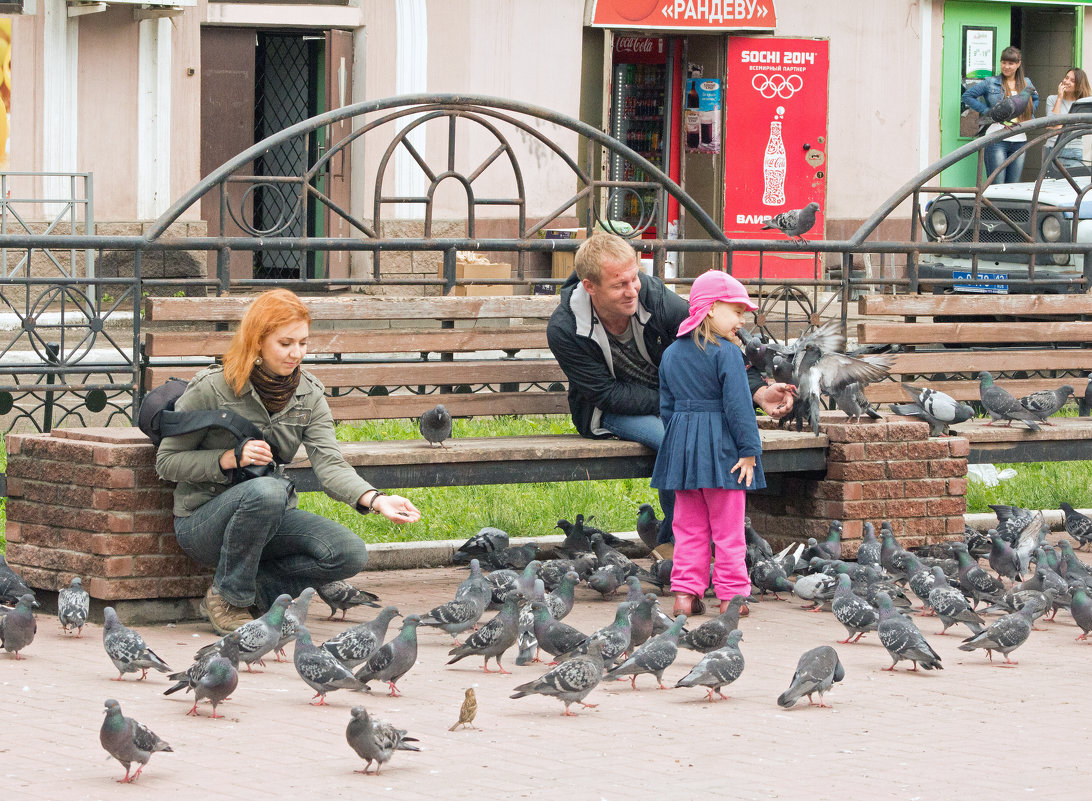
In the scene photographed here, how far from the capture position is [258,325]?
23.3 feet

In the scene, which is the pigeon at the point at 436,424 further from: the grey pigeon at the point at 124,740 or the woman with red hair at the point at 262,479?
the grey pigeon at the point at 124,740

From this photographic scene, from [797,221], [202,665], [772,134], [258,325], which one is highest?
[772,134]

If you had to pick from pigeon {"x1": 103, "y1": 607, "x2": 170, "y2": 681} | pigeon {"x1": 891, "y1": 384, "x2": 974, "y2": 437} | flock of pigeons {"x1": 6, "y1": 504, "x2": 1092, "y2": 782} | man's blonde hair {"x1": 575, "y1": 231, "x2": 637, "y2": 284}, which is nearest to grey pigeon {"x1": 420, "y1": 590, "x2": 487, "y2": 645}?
flock of pigeons {"x1": 6, "y1": 504, "x2": 1092, "y2": 782}

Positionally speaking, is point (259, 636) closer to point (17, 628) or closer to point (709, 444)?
point (17, 628)

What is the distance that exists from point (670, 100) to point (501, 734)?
54.2ft

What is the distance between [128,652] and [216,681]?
676 mm

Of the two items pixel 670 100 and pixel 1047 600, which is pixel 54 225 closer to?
pixel 670 100

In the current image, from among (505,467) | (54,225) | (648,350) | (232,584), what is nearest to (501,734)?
(232,584)

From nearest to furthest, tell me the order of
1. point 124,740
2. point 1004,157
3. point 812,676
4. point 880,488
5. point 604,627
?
1. point 124,740
2. point 812,676
3. point 604,627
4. point 880,488
5. point 1004,157

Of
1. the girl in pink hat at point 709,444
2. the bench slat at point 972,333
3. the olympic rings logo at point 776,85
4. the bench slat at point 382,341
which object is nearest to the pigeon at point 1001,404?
the bench slat at point 972,333

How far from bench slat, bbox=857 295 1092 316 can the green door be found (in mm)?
11582

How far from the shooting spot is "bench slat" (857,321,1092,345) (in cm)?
1012

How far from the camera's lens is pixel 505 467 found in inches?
333

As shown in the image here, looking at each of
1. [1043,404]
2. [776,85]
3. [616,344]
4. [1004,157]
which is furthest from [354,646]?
[776,85]
